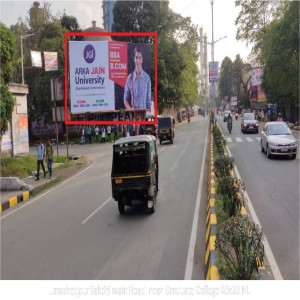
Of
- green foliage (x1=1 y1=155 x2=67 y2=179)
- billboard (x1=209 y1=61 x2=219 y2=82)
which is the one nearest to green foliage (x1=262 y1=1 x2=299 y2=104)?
billboard (x1=209 y1=61 x2=219 y2=82)

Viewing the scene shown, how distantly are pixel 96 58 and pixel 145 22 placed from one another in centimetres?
500

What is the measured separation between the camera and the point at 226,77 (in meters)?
110

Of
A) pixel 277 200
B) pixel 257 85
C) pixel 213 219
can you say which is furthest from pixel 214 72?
pixel 257 85

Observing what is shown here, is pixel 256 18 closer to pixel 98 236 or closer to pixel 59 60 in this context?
pixel 59 60

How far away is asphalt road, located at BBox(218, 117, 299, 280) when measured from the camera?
23.3 feet

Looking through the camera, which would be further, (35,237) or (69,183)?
(69,183)

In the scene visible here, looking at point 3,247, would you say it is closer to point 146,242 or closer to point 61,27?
point 146,242

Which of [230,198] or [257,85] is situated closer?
[230,198]

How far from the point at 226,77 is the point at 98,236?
107 meters

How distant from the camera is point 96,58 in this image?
829 centimetres

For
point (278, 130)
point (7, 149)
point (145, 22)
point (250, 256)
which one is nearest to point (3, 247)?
point (250, 256)

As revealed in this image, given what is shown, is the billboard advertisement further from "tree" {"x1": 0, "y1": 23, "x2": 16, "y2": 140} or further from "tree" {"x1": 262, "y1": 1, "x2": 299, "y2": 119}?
"tree" {"x1": 0, "y1": 23, "x2": 16, "y2": 140}

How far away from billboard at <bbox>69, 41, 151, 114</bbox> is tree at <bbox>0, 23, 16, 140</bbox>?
6.94 meters

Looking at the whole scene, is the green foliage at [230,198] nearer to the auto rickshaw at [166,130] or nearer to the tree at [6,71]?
the tree at [6,71]
